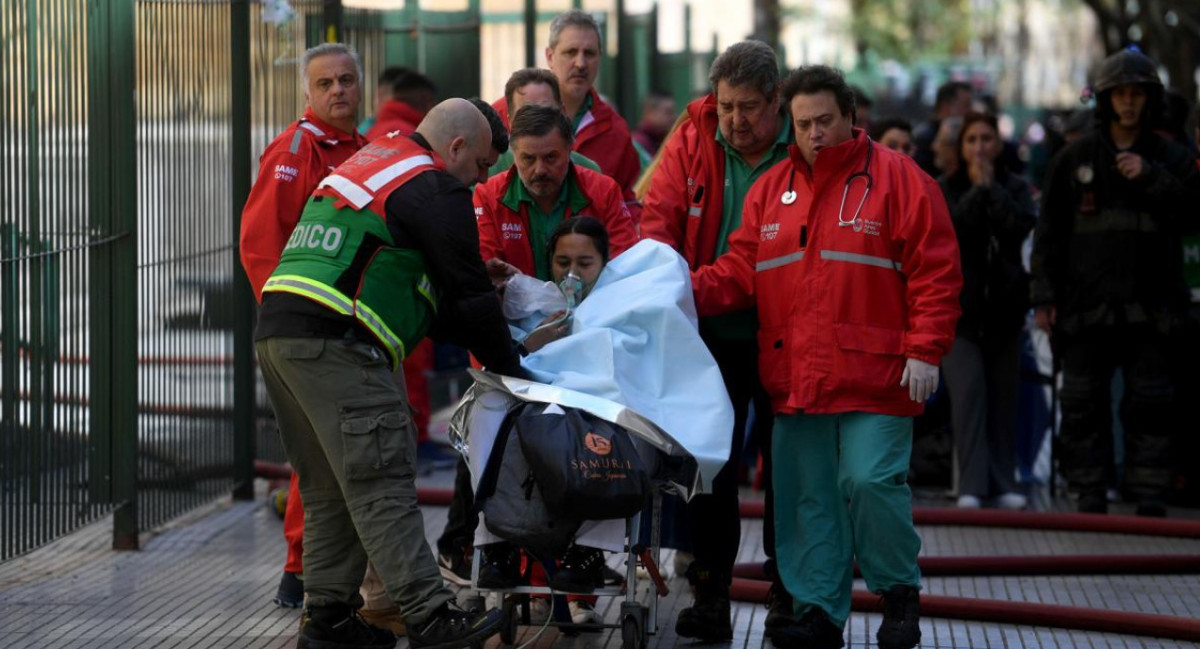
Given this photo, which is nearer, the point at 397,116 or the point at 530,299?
the point at 530,299

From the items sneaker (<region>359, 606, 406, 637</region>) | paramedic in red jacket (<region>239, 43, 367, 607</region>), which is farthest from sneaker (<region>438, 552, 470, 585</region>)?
paramedic in red jacket (<region>239, 43, 367, 607</region>)

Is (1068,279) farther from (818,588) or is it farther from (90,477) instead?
(90,477)

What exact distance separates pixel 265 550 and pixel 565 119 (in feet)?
9.80

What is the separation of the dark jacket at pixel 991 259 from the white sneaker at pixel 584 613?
149 inches

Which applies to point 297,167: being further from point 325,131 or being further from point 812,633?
point 812,633

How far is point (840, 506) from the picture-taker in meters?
6.68

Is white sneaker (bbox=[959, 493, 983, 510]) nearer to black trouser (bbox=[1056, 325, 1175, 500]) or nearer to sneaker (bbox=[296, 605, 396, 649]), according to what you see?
black trouser (bbox=[1056, 325, 1175, 500])

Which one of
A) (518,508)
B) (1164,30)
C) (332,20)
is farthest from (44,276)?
(1164,30)

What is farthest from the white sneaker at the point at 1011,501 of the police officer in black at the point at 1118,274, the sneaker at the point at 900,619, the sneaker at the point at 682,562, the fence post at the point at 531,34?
the fence post at the point at 531,34

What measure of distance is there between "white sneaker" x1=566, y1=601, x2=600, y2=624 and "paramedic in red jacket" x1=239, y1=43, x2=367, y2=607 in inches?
43.0

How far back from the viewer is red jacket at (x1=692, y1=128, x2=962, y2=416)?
20.9 ft

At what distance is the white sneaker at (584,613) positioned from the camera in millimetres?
6816

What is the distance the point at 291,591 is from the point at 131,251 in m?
2.05

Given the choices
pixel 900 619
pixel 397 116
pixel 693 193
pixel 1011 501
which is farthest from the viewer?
pixel 397 116
